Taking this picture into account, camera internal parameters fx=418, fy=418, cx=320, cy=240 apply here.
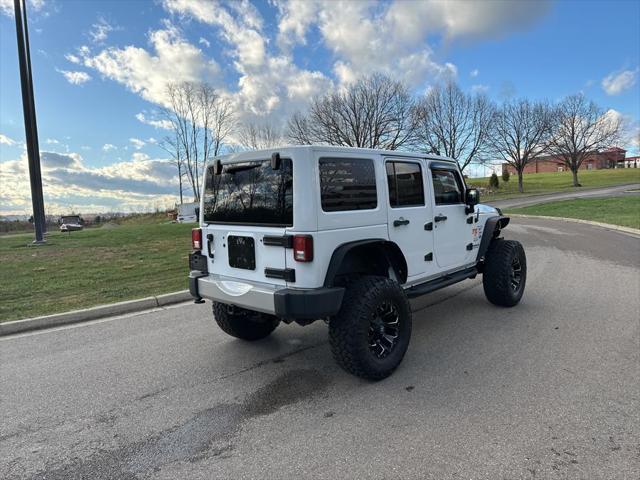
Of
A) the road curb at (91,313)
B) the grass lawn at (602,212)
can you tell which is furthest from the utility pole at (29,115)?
the grass lawn at (602,212)

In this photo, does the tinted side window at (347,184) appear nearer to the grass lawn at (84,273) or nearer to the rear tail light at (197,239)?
the rear tail light at (197,239)

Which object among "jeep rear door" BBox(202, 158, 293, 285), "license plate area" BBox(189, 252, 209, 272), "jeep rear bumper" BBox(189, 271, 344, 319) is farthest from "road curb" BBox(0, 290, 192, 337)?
"jeep rear bumper" BBox(189, 271, 344, 319)

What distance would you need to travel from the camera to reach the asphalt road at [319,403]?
260 centimetres

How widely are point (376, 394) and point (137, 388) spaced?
209cm

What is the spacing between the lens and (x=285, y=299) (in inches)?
131

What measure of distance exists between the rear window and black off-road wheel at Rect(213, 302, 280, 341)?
1000 mm

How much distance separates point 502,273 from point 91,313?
5.70 metres

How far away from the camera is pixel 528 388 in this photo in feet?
11.3

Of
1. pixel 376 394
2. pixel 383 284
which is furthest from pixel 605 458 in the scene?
pixel 383 284

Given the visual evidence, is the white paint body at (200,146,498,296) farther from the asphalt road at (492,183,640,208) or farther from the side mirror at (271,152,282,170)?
the asphalt road at (492,183,640,208)

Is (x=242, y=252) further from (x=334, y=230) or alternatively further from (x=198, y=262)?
(x=334, y=230)

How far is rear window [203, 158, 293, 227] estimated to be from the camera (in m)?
3.55

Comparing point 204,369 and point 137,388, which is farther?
point 204,369

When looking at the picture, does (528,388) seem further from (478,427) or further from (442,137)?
(442,137)
